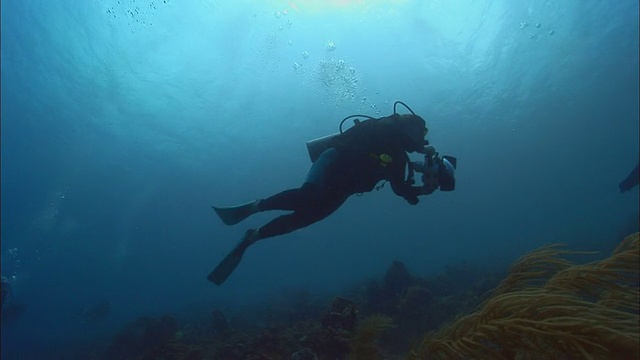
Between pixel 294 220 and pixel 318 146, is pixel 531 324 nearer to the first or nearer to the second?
pixel 294 220

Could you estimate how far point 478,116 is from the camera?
38094 millimetres

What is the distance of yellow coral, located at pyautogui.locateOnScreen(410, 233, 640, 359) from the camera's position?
2.53 m

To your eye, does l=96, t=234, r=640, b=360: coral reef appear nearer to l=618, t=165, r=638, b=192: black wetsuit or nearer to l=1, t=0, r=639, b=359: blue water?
l=618, t=165, r=638, b=192: black wetsuit

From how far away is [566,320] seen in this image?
274 cm

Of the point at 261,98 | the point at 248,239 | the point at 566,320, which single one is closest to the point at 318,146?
the point at 248,239

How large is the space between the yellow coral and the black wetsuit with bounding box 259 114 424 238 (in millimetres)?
2533

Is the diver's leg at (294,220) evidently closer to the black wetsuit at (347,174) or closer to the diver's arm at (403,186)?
the black wetsuit at (347,174)

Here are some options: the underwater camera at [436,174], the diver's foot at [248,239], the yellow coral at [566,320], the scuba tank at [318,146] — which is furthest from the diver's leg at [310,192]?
the yellow coral at [566,320]

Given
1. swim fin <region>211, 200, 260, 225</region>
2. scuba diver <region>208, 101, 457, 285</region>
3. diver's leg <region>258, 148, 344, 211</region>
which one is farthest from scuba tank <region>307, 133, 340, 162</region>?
swim fin <region>211, 200, 260, 225</region>

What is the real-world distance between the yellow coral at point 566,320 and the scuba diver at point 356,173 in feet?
7.25

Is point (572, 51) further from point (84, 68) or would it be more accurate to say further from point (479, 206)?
point (479, 206)

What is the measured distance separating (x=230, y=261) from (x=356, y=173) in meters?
2.59

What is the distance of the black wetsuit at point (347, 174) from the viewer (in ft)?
17.9

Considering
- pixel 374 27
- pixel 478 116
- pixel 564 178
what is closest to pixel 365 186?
pixel 374 27
